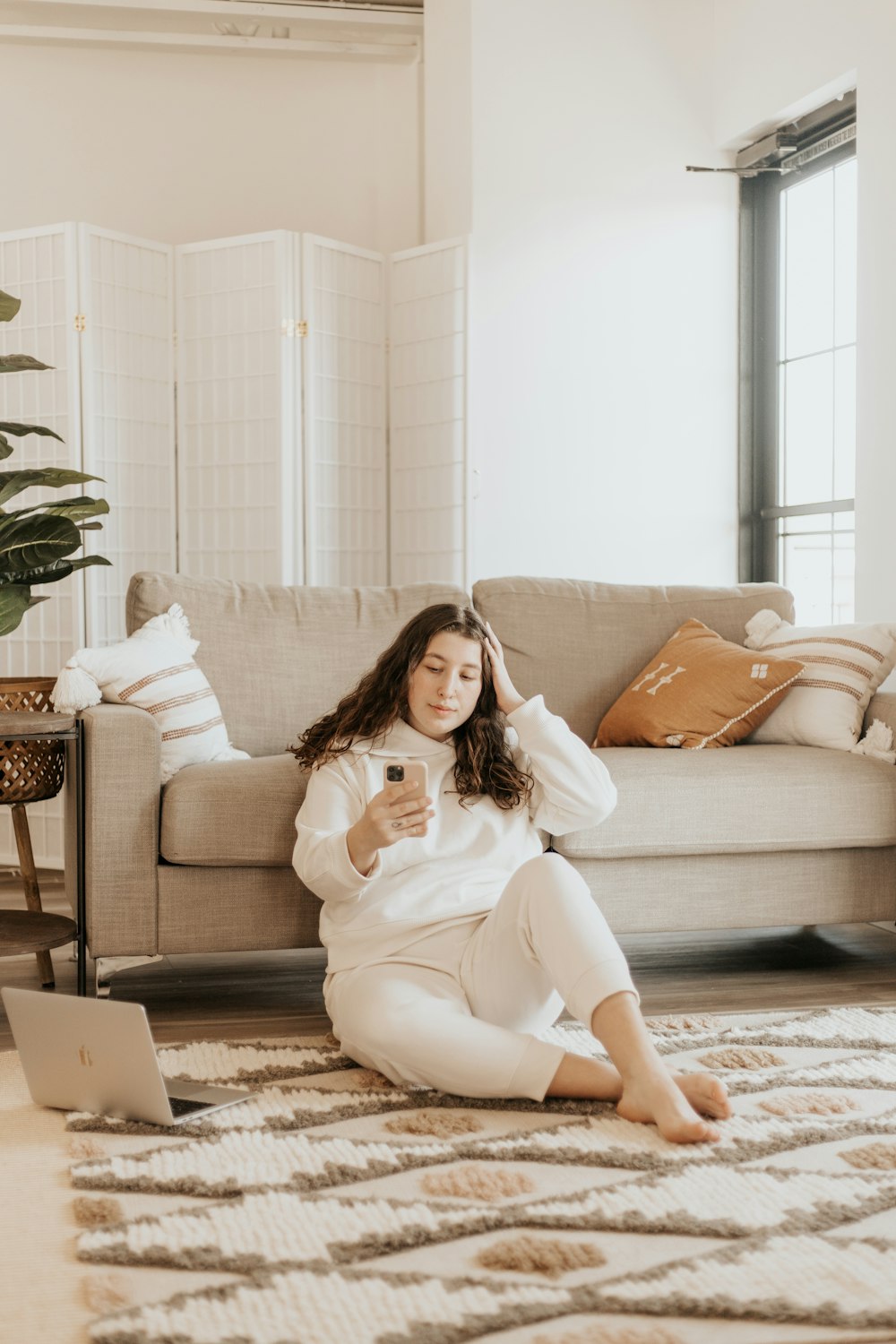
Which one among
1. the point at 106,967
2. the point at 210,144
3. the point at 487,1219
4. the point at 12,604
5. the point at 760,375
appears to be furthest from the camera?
the point at 210,144

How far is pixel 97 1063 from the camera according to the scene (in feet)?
6.34

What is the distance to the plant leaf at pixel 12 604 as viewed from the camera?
2848mm

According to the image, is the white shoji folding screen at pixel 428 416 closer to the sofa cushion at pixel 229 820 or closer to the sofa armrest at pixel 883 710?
the sofa armrest at pixel 883 710

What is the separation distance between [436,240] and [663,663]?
242cm

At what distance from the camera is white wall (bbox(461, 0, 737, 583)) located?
15.6ft

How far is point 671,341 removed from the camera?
4.93 m

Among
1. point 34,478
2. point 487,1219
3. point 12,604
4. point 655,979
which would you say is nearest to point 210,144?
point 34,478

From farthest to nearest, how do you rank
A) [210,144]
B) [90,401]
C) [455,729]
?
1. [210,144]
2. [90,401]
3. [455,729]

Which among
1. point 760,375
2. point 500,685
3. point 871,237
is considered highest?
point 871,237

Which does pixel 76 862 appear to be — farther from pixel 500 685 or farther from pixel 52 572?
pixel 500 685

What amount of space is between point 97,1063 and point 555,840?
1082mm

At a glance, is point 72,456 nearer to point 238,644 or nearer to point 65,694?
point 238,644

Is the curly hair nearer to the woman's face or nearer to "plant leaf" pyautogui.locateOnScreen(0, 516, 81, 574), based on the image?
the woman's face

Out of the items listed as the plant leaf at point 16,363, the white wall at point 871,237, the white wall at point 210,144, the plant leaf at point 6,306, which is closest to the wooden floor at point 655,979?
the white wall at point 871,237
